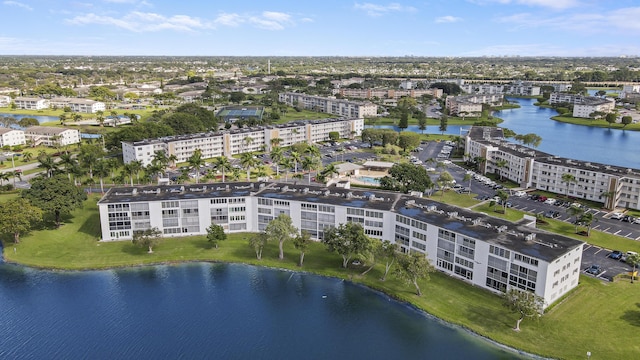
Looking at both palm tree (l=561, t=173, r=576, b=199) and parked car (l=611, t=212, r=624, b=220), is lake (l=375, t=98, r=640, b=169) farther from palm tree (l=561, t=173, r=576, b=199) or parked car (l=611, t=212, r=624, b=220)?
parked car (l=611, t=212, r=624, b=220)

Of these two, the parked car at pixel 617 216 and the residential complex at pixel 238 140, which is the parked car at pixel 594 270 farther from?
the residential complex at pixel 238 140

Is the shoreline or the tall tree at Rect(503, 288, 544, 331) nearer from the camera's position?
the shoreline

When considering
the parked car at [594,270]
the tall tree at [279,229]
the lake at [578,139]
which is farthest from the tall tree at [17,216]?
the lake at [578,139]

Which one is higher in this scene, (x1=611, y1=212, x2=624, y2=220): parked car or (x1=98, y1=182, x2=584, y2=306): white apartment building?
(x1=98, y1=182, x2=584, y2=306): white apartment building

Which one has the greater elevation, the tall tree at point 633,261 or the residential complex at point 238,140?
the residential complex at point 238,140

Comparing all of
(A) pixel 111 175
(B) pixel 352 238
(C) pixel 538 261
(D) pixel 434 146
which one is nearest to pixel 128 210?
(B) pixel 352 238

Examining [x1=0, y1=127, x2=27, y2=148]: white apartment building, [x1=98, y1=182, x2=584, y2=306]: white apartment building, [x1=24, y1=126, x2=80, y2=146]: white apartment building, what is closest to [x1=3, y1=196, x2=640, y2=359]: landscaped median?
[x1=98, y1=182, x2=584, y2=306]: white apartment building
